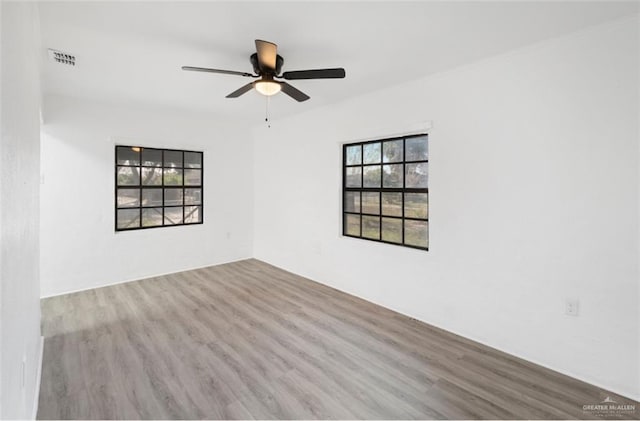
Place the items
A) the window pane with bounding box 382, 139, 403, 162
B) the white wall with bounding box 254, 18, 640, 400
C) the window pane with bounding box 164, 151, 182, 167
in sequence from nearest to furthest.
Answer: the white wall with bounding box 254, 18, 640, 400, the window pane with bounding box 382, 139, 403, 162, the window pane with bounding box 164, 151, 182, 167

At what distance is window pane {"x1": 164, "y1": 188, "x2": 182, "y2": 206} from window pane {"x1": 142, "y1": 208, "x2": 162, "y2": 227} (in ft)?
0.59

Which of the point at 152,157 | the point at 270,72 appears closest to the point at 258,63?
the point at 270,72

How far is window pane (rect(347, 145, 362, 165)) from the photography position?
4031 millimetres

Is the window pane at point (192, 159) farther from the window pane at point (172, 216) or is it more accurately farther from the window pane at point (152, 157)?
the window pane at point (172, 216)

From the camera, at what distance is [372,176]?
3.88 metres

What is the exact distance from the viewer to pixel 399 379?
2.26m

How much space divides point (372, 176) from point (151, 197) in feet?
11.5

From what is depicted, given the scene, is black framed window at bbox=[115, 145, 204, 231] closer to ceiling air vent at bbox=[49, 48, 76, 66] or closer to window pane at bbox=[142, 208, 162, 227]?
window pane at bbox=[142, 208, 162, 227]

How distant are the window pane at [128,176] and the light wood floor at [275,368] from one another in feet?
5.92

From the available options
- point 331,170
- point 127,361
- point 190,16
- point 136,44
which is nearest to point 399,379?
point 127,361

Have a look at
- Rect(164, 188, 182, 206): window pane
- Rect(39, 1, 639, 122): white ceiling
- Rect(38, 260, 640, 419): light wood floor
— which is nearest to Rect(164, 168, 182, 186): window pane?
Rect(164, 188, 182, 206): window pane

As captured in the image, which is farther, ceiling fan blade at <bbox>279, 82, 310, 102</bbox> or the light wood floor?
ceiling fan blade at <bbox>279, 82, 310, 102</bbox>

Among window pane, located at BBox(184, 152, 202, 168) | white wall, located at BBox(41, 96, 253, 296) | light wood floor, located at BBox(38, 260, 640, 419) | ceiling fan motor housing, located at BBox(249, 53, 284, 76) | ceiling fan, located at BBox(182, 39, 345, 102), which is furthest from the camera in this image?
window pane, located at BBox(184, 152, 202, 168)

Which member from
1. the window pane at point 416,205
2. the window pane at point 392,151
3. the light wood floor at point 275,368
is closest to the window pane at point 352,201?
the window pane at point 392,151
